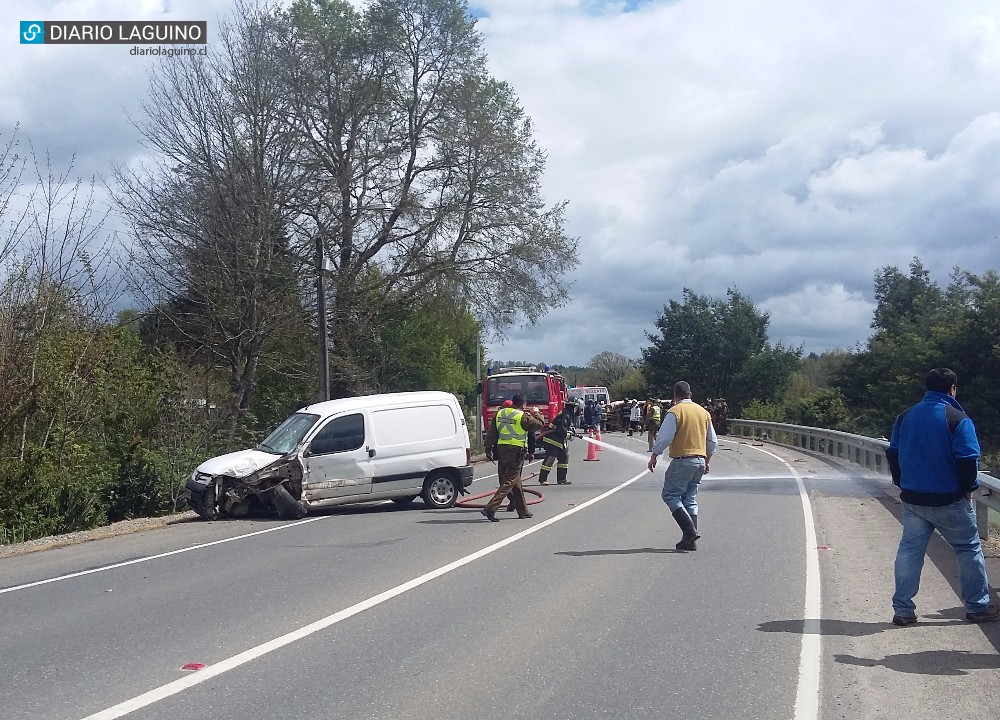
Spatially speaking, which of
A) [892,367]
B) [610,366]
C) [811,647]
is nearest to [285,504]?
[811,647]

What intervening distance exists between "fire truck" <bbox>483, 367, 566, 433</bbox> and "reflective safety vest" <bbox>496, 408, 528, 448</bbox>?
1554 centimetres

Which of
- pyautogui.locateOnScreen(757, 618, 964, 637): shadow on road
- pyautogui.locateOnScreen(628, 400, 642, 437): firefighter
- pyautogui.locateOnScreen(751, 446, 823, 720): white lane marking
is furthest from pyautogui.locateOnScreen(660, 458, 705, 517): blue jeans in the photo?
pyautogui.locateOnScreen(628, 400, 642, 437): firefighter

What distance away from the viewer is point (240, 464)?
15.7 m

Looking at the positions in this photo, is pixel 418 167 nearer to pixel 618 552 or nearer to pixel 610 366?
pixel 618 552

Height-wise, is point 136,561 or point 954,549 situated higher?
point 954,549

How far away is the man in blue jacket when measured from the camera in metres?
7.27

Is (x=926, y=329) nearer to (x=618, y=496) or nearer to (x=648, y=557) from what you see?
(x=618, y=496)

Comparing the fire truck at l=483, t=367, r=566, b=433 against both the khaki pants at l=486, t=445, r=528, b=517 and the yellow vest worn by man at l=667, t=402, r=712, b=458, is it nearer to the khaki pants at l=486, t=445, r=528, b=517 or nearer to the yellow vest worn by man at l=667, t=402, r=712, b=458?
the khaki pants at l=486, t=445, r=528, b=517

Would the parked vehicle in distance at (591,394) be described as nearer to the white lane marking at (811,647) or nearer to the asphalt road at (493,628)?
the asphalt road at (493,628)

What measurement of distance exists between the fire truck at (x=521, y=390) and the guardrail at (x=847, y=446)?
26.4 feet

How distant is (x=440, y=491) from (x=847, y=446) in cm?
1584

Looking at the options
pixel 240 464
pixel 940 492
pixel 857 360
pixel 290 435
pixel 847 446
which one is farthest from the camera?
pixel 857 360

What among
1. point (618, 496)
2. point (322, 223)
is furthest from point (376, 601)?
point (322, 223)

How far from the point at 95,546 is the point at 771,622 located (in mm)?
9624
